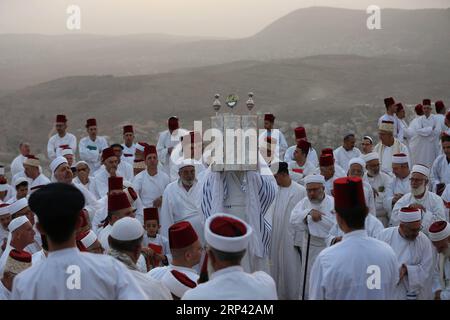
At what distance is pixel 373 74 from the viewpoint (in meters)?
37.4

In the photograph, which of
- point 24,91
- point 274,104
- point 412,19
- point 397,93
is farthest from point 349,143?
point 412,19

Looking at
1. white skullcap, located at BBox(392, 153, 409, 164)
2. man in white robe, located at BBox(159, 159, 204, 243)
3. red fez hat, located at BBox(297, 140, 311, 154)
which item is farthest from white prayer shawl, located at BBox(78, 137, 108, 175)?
white skullcap, located at BBox(392, 153, 409, 164)

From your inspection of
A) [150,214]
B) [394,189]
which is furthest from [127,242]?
[394,189]

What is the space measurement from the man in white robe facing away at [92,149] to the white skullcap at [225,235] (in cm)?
892

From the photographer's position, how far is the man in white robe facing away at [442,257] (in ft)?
22.2

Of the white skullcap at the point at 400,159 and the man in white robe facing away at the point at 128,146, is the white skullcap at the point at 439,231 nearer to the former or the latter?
the white skullcap at the point at 400,159

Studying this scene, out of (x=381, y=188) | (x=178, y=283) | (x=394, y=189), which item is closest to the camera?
(x=178, y=283)

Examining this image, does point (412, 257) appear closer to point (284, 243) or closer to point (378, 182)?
point (284, 243)

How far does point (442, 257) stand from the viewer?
694 centimetres

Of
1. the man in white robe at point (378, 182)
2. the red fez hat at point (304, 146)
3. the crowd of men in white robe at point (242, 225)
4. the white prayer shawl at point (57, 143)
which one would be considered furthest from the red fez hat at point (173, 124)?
the man in white robe at point (378, 182)

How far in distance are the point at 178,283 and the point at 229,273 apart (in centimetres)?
116

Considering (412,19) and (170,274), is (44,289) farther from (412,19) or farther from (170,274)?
(412,19)

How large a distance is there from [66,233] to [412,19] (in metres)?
59.9

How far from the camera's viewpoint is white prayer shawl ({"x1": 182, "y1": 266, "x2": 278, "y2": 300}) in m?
3.51
